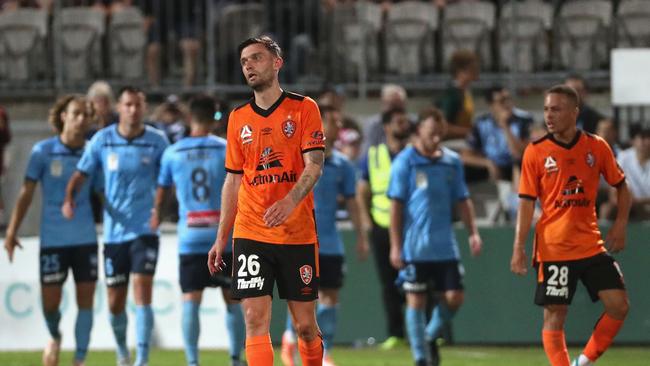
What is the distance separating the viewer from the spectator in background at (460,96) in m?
17.4

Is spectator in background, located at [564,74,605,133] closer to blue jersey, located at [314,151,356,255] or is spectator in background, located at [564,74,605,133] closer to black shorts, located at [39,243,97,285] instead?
blue jersey, located at [314,151,356,255]

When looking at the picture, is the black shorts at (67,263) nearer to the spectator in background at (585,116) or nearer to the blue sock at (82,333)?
the blue sock at (82,333)

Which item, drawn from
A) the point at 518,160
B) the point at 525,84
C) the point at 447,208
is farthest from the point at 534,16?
the point at 447,208

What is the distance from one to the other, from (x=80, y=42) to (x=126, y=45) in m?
0.60

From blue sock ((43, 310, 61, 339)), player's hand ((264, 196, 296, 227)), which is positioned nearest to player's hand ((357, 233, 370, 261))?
blue sock ((43, 310, 61, 339))

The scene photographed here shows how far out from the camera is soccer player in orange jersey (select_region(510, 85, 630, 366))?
1053 centimetres

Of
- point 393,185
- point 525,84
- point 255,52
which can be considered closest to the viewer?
point 255,52

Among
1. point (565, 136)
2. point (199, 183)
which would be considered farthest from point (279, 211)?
point (199, 183)

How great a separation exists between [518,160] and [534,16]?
9.74 feet

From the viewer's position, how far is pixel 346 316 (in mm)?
16203

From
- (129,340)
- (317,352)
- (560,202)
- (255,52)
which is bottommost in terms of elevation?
(129,340)

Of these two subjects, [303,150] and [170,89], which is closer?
[303,150]

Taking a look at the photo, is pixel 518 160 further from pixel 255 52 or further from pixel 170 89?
pixel 255 52

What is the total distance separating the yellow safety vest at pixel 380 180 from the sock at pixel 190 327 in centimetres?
404
